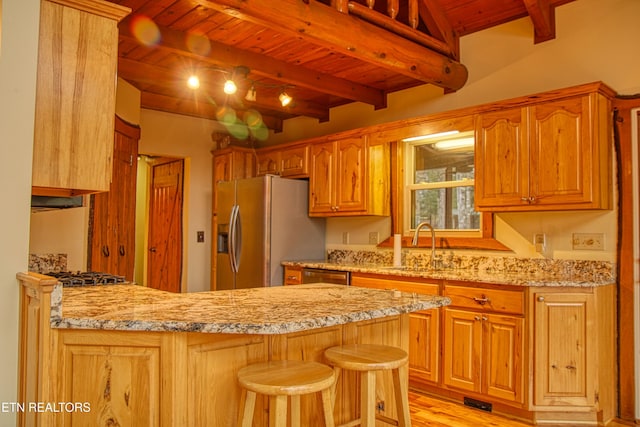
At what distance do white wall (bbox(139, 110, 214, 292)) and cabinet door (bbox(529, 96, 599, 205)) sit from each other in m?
3.79

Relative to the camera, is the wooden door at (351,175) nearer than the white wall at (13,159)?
No

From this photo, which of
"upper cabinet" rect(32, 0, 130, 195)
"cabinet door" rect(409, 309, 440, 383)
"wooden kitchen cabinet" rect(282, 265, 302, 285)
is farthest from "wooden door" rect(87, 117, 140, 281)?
"cabinet door" rect(409, 309, 440, 383)

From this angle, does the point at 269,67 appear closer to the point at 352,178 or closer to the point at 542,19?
the point at 352,178

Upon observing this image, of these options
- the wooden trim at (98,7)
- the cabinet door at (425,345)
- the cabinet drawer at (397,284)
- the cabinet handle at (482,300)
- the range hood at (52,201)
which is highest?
the wooden trim at (98,7)

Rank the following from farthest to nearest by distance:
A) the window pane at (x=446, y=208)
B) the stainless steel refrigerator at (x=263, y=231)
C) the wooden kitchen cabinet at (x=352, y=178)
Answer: the stainless steel refrigerator at (x=263, y=231) → the wooden kitchen cabinet at (x=352, y=178) → the window pane at (x=446, y=208)

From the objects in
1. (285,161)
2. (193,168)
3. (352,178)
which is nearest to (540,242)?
(352,178)

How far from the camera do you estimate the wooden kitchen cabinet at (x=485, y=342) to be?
9.74ft

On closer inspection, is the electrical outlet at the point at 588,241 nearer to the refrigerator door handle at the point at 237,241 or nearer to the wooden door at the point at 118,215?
the refrigerator door handle at the point at 237,241

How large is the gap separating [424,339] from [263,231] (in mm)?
1852

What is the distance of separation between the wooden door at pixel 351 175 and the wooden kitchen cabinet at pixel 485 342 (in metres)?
1.35

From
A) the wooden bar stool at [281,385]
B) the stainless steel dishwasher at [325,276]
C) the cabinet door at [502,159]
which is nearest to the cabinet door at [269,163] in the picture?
the stainless steel dishwasher at [325,276]

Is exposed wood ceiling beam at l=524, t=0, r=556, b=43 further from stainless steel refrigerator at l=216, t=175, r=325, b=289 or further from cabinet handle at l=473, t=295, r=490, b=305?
stainless steel refrigerator at l=216, t=175, r=325, b=289

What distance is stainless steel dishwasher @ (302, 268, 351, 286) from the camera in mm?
3996

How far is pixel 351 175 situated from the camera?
444 cm
